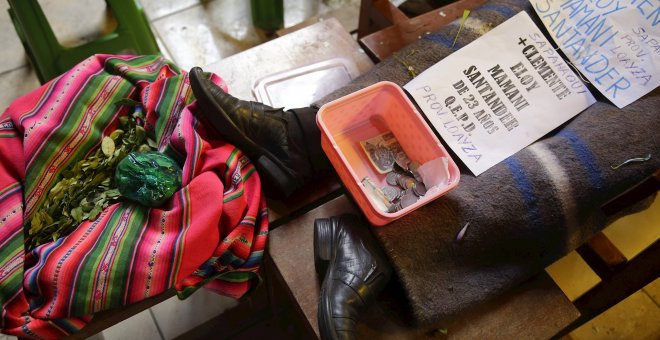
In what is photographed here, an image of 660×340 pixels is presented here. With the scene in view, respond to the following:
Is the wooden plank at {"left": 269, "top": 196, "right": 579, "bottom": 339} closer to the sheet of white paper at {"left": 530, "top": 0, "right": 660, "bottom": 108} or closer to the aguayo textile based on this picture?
the aguayo textile

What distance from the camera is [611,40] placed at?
898 mm

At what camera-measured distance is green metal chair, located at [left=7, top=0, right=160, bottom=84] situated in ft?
4.12

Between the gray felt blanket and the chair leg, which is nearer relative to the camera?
the gray felt blanket

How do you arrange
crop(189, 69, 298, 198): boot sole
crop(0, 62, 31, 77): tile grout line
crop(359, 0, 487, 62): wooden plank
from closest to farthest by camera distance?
crop(189, 69, 298, 198): boot sole
crop(359, 0, 487, 62): wooden plank
crop(0, 62, 31, 77): tile grout line

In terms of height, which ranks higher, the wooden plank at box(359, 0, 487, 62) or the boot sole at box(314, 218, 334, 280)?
the wooden plank at box(359, 0, 487, 62)

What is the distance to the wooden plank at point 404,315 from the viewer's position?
0.78 metres

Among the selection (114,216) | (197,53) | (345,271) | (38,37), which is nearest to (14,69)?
(38,37)

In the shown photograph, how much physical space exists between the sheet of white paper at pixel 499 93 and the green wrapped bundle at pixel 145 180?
0.46 m

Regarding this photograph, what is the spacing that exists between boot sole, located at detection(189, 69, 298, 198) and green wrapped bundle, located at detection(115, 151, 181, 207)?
0.40 ft

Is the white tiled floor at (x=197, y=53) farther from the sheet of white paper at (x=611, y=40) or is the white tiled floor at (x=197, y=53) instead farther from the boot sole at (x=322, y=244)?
the boot sole at (x=322, y=244)

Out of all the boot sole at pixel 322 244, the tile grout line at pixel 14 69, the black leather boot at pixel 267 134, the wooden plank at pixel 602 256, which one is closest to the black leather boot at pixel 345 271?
the boot sole at pixel 322 244

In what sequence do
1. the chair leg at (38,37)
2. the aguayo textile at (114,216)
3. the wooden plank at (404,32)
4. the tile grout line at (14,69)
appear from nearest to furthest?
the aguayo textile at (114,216)
the wooden plank at (404,32)
the chair leg at (38,37)
the tile grout line at (14,69)

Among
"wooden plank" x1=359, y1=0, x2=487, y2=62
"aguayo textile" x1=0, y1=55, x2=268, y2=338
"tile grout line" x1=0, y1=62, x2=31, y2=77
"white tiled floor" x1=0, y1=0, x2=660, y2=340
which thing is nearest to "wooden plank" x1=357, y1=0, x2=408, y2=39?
"wooden plank" x1=359, y1=0, x2=487, y2=62

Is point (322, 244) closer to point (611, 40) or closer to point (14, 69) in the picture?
point (611, 40)
